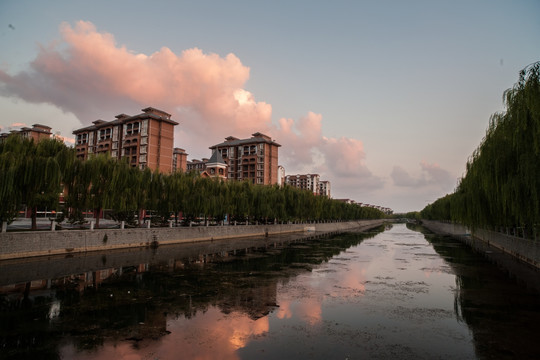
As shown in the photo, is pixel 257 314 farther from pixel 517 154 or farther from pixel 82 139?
pixel 82 139

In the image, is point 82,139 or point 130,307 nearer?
point 130,307

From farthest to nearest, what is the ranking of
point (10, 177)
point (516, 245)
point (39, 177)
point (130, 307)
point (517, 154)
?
point (516, 245) < point (39, 177) < point (10, 177) < point (517, 154) < point (130, 307)

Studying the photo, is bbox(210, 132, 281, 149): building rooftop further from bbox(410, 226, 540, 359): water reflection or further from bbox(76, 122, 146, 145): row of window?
bbox(410, 226, 540, 359): water reflection

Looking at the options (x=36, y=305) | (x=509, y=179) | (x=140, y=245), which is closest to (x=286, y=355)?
(x=36, y=305)

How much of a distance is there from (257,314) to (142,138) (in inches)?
2879

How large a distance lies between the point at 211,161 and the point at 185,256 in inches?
2774

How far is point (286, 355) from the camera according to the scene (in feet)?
21.7

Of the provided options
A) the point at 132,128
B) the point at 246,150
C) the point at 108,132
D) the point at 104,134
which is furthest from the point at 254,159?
the point at 104,134

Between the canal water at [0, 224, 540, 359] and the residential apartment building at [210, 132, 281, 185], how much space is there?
83.9m

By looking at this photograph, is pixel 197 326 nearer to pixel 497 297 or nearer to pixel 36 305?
pixel 36 305

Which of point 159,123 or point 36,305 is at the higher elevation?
point 159,123

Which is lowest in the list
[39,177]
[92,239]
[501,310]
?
[501,310]

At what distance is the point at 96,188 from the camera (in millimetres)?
24328

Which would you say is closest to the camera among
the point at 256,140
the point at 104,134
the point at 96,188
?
the point at 96,188
